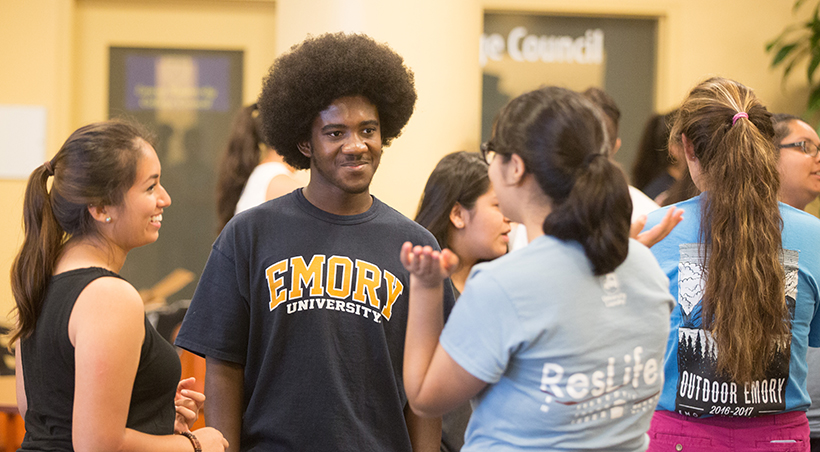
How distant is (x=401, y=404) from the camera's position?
1.75 meters

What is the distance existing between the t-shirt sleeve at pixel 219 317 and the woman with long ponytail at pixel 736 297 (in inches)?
38.9

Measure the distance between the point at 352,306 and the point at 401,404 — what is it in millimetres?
267

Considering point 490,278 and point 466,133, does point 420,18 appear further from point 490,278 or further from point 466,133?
point 490,278

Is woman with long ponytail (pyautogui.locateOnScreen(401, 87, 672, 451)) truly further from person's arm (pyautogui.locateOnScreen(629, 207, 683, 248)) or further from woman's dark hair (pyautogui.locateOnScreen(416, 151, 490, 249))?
woman's dark hair (pyautogui.locateOnScreen(416, 151, 490, 249))

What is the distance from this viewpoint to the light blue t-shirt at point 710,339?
5.55 feet

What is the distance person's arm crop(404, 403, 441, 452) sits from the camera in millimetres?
1799

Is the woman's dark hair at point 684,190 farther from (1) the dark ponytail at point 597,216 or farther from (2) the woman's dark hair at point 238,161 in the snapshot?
(2) the woman's dark hair at point 238,161

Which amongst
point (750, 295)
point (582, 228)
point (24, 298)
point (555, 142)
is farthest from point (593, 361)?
point (24, 298)

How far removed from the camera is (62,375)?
56.9 inches

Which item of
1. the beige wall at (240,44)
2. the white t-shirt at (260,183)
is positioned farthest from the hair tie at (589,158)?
the beige wall at (240,44)

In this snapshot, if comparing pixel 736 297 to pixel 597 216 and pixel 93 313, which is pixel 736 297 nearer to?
pixel 597 216

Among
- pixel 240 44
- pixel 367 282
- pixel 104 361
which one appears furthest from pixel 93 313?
pixel 240 44

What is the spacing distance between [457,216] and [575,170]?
111 cm

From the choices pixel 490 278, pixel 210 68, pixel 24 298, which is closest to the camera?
pixel 490 278
